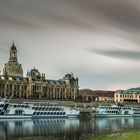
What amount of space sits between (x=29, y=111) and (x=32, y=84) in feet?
167

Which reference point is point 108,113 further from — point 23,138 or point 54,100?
point 23,138

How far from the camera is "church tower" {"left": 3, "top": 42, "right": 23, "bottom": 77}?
15825cm

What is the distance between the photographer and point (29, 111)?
9206 cm

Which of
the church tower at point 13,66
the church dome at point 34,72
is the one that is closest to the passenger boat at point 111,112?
the church dome at point 34,72

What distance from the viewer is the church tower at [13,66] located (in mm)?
158250

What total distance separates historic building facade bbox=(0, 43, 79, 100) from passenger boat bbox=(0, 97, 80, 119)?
118 feet

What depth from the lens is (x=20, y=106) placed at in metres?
91.9

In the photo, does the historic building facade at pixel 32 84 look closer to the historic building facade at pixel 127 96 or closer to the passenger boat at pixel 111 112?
the passenger boat at pixel 111 112

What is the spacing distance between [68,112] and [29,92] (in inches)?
1595

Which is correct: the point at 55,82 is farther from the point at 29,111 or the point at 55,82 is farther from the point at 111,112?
the point at 29,111

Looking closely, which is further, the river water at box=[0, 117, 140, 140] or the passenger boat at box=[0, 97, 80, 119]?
the passenger boat at box=[0, 97, 80, 119]

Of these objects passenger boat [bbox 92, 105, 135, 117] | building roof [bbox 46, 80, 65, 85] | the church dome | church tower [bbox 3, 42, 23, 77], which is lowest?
passenger boat [bbox 92, 105, 135, 117]

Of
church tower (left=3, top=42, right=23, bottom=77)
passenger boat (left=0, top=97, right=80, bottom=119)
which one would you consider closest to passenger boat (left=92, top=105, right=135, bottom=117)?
passenger boat (left=0, top=97, right=80, bottom=119)

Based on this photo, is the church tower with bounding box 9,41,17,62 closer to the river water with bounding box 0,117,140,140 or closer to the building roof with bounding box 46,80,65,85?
the building roof with bounding box 46,80,65,85
